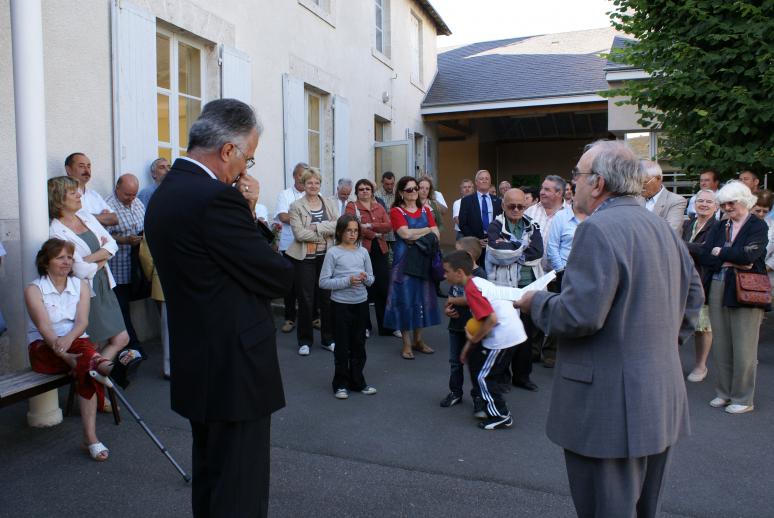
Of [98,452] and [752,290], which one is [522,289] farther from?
[752,290]

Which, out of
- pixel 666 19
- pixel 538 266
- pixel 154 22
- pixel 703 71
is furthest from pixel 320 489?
pixel 666 19

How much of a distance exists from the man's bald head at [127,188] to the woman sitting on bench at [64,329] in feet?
6.02

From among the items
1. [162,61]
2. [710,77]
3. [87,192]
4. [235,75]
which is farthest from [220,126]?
[710,77]

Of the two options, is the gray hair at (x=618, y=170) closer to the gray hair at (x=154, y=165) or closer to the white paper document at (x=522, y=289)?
the white paper document at (x=522, y=289)

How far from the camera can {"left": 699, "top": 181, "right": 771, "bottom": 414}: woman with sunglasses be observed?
5.24 meters

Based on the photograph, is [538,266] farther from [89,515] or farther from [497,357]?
[89,515]

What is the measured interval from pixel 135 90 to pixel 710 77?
7027mm

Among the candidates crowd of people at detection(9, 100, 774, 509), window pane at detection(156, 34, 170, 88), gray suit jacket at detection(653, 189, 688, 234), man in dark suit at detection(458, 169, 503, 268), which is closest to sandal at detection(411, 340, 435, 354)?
crowd of people at detection(9, 100, 774, 509)

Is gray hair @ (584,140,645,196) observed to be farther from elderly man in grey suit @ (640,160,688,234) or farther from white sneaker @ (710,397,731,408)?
elderly man in grey suit @ (640,160,688,234)

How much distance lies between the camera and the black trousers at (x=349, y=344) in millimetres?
5496

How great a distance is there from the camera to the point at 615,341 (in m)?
2.29

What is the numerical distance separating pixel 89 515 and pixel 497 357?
272cm

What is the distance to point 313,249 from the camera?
722 cm

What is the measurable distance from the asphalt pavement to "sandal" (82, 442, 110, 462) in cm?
5
